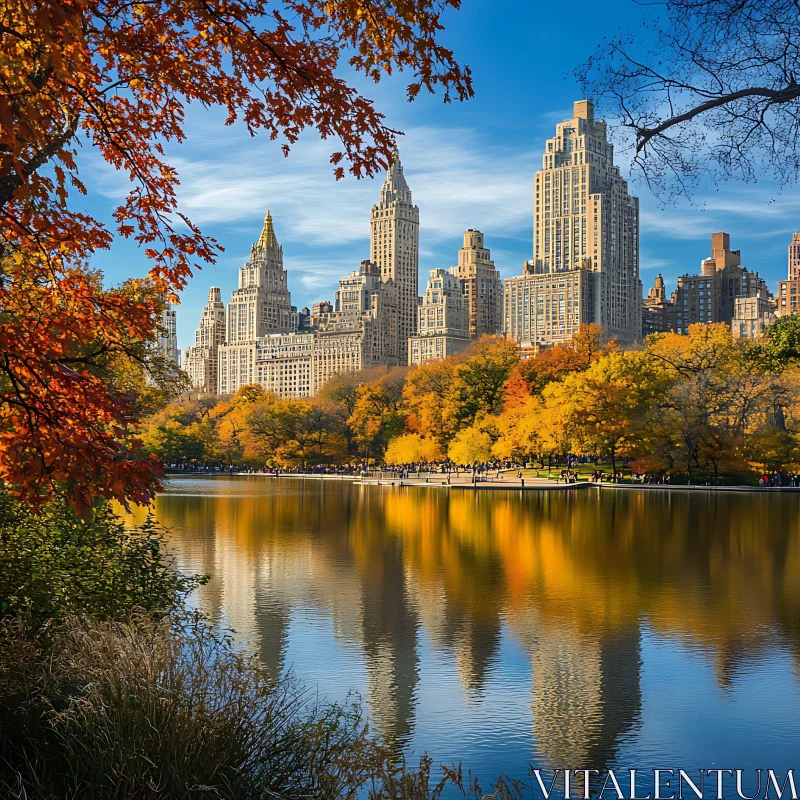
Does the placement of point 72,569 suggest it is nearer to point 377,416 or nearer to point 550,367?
point 550,367

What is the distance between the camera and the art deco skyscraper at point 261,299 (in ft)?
631

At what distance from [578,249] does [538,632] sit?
169399 millimetres

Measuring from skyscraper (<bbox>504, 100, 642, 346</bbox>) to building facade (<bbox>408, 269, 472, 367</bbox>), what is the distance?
A: 9.13 m

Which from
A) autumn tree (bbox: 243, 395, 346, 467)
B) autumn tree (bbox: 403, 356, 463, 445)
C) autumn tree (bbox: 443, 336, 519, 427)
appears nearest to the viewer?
autumn tree (bbox: 443, 336, 519, 427)

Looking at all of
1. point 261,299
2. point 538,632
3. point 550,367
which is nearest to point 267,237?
point 261,299

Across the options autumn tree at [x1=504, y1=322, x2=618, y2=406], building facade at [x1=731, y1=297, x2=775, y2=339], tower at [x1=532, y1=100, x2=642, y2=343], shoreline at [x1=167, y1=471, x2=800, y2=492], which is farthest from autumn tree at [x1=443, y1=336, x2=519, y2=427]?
building facade at [x1=731, y1=297, x2=775, y2=339]

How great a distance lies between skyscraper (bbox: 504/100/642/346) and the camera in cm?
17050

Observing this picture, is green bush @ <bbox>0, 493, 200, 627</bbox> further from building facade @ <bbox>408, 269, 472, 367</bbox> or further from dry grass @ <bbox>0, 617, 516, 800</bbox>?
building facade @ <bbox>408, 269, 472, 367</bbox>

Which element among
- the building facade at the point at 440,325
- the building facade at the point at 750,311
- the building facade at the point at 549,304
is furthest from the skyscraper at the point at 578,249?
the building facade at the point at 750,311

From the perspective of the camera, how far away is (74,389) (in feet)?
21.0

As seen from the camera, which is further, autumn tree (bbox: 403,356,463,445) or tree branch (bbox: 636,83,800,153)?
autumn tree (bbox: 403,356,463,445)

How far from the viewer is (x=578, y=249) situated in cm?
17650

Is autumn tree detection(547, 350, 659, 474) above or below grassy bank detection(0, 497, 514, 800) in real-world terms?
above

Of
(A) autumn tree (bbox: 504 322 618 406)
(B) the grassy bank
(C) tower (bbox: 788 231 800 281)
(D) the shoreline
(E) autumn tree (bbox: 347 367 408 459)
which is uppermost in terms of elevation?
(C) tower (bbox: 788 231 800 281)
